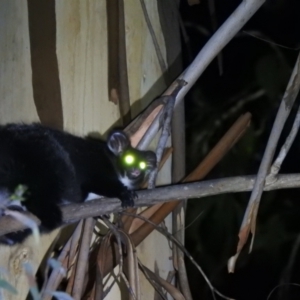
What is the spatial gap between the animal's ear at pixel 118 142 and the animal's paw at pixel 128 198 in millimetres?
168

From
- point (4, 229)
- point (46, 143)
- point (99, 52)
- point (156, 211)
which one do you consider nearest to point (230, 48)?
point (99, 52)

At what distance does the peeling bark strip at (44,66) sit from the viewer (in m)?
1.80

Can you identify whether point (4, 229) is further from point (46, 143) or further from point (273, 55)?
point (273, 55)

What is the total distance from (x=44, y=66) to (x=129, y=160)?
396 millimetres

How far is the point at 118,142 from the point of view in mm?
1654

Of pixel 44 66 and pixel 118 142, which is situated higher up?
pixel 44 66

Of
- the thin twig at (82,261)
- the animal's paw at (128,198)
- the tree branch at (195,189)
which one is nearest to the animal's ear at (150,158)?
the animal's paw at (128,198)

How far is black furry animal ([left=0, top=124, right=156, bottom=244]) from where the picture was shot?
1.37m

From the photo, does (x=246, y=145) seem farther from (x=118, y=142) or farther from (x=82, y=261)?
(x=82, y=261)

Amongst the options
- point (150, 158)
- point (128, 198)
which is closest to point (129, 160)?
point (150, 158)

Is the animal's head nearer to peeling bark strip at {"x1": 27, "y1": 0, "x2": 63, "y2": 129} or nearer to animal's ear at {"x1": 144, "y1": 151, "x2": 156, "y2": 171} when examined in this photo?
animal's ear at {"x1": 144, "y1": 151, "x2": 156, "y2": 171}

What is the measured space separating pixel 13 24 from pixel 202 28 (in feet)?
2.55

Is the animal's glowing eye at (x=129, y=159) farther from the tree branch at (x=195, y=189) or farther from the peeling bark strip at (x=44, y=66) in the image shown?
the tree branch at (x=195, y=189)

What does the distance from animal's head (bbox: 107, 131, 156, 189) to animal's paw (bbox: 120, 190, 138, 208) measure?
0.35 ft
